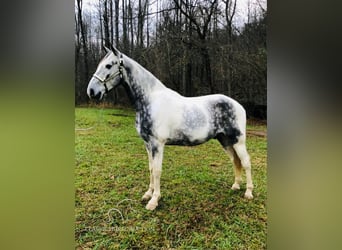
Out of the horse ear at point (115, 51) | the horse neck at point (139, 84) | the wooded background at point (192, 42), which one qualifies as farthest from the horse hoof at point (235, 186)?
the horse ear at point (115, 51)

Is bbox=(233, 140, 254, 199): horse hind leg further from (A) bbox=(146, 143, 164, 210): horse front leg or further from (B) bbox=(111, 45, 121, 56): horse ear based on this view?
(B) bbox=(111, 45, 121, 56): horse ear

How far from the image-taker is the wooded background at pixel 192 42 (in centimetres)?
179

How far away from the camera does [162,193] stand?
5.90 feet

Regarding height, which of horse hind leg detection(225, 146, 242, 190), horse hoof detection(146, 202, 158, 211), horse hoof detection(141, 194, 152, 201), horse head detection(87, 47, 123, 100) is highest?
horse head detection(87, 47, 123, 100)

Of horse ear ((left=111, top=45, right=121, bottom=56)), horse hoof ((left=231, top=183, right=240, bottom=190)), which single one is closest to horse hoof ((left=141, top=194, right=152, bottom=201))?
horse hoof ((left=231, top=183, right=240, bottom=190))

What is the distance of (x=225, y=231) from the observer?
1787mm

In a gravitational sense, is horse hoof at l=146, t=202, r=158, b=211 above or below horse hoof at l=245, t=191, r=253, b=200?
below

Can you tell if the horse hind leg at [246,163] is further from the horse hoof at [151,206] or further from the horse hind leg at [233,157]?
the horse hoof at [151,206]

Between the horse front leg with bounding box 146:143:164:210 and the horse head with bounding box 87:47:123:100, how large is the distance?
0.42 meters

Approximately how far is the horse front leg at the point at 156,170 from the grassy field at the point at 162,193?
0.09ft

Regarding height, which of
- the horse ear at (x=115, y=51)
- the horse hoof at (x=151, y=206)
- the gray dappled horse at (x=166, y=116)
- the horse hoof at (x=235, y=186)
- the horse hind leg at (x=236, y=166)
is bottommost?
the horse hoof at (x=151, y=206)

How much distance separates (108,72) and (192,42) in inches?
20.3

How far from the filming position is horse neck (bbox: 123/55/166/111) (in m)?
1.81
